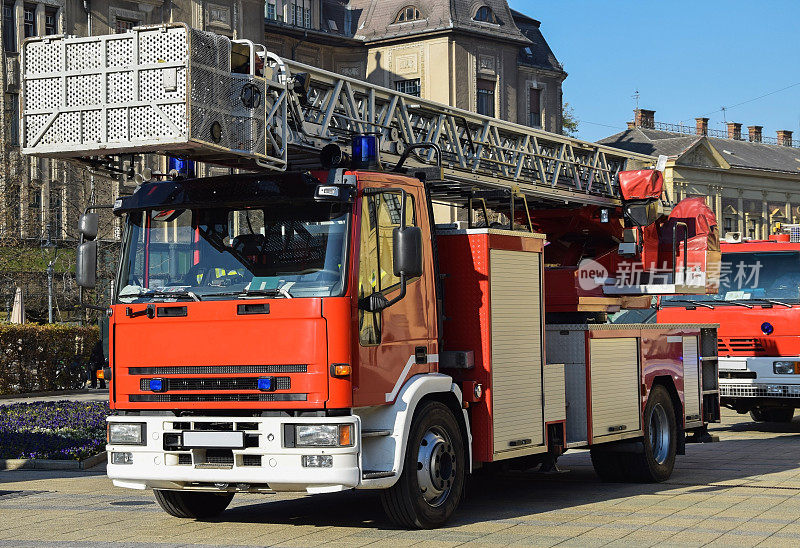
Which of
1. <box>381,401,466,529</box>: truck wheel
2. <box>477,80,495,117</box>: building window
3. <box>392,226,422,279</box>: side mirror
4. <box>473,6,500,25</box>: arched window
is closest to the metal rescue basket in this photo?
<box>392,226,422,279</box>: side mirror

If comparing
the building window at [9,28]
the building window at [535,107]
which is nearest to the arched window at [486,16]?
the building window at [535,107]

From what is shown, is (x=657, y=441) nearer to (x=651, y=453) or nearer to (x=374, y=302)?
(x=651, y=453)

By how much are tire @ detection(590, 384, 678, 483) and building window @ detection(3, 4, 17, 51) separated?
36.3 metres

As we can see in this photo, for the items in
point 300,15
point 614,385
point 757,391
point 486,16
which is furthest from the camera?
point 486,16

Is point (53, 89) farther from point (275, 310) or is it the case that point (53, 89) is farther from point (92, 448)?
point (92, 448)

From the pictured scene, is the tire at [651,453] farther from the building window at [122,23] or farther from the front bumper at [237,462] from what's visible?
the building window at [122,23]

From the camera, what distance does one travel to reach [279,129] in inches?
402

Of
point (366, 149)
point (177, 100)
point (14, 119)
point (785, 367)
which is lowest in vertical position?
point (785, 367)

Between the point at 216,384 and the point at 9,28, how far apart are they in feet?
127

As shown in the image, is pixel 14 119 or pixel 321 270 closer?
pixel 321 270

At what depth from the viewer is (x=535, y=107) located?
6550 centimetres

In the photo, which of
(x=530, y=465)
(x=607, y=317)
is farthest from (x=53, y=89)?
(x=607, y=317)

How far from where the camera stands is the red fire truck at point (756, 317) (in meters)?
18.7

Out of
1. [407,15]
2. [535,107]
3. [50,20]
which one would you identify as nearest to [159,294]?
[50,20]
